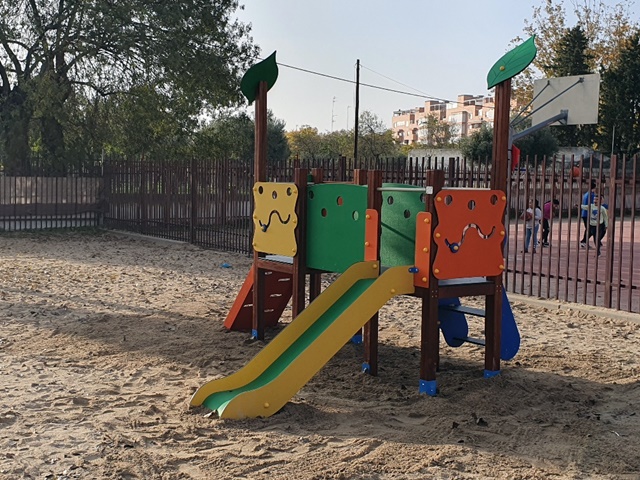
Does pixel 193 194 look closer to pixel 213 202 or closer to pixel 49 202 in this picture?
pixel 213 202

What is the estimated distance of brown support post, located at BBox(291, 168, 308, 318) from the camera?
23.4 feet

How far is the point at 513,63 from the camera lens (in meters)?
6.21

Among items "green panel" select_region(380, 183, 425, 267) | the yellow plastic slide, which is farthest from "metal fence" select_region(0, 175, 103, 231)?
the yellow plastic slide

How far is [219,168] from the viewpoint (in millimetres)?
16250

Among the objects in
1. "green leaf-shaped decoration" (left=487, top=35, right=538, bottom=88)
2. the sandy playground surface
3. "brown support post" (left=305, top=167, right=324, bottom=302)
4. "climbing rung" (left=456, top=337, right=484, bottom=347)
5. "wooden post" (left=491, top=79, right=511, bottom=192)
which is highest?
"green leaf-shaped decoration" (left=487, top=35, right=538, bottom=88)

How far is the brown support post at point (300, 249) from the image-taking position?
712 centimetres

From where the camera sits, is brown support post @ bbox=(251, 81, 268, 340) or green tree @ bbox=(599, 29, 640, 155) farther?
green tree @ bbox=(599, 29, 640, 155)

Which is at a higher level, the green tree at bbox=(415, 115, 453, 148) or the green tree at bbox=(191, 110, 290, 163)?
the green tree at bbox=(415, 115, 453, 148)

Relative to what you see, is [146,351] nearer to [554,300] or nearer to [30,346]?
[30,346]

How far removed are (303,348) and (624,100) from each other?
38616 millimetres

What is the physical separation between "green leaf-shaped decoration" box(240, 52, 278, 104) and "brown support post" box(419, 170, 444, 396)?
2652mm

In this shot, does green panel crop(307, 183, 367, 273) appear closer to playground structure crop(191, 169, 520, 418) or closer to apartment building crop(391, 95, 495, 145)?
playground structure crop(191, 169, 520, 418)

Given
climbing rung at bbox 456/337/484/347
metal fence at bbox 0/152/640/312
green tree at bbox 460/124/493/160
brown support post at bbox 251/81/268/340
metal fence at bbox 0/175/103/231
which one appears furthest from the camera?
green tree at bbox 460/124/493/160

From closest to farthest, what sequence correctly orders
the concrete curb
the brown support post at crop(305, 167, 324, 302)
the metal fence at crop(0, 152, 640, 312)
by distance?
the brown support post at crop(305, 167, 324, 302) < the concrete curb < the metal fence at crop(0, 152, 640, 312)
